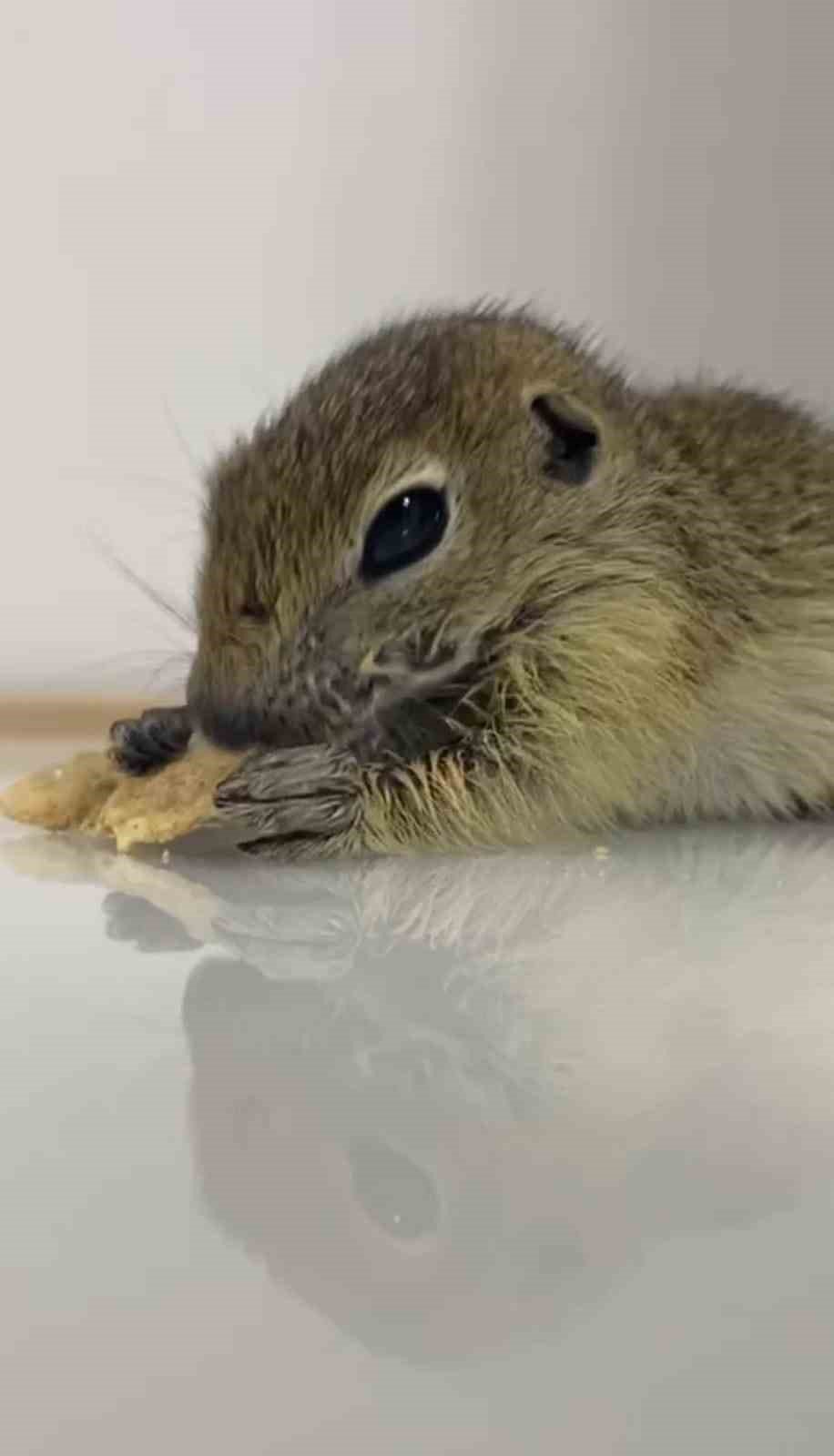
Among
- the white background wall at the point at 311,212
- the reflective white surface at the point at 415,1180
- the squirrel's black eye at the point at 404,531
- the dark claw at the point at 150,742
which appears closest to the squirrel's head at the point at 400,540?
the squirrel's black eye at the point at 404,531

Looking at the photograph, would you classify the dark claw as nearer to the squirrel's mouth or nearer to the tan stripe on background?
the squirrel's mouth

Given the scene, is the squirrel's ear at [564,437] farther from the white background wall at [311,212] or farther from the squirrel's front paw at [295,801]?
the white background wall at [311,212]

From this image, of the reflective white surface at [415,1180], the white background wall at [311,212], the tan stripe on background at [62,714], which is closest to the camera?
the reflective white surface at [415,1180]

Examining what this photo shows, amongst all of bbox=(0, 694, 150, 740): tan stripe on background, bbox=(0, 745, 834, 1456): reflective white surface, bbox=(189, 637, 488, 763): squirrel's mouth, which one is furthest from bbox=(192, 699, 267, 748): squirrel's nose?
bbox=(0, 694, 150, 740): tan stripe on background

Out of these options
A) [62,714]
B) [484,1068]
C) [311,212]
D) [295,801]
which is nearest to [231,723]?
[295,801]

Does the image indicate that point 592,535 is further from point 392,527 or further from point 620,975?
point 620,975
